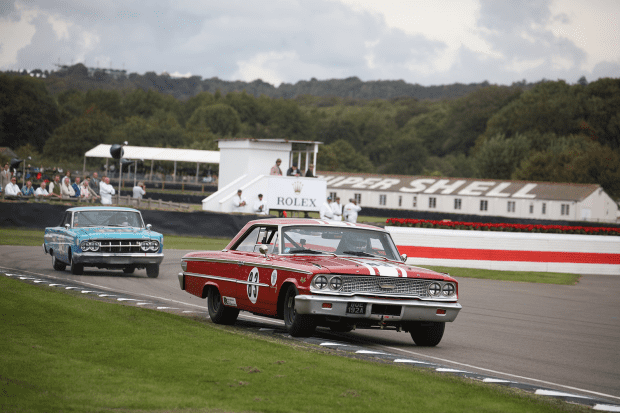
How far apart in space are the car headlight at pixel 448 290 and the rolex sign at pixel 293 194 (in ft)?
91.0

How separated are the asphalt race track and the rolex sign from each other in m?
16.5

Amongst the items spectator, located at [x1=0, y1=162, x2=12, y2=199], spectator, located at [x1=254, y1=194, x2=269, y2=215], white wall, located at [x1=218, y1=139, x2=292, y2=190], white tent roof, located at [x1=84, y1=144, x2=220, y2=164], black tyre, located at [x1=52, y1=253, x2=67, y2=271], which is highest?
white tent roof, located at [x1=84, y1=144, x2=220, y2=164]

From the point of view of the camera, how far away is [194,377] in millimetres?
6633

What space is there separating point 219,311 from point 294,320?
1.70 metres

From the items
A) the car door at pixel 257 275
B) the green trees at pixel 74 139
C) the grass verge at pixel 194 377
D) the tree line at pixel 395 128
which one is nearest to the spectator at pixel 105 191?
the car door at pixel 257 275

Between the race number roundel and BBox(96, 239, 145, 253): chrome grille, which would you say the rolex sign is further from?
the race number roundel

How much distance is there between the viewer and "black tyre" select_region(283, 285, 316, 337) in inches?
370

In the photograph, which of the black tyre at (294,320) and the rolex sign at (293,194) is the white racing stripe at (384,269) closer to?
the black tyre at (294,320)

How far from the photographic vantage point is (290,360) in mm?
7609

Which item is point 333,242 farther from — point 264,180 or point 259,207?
point 264,180

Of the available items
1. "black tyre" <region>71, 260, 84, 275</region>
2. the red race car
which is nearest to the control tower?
"black tyre" <region>71, 260, 84, 275</region>

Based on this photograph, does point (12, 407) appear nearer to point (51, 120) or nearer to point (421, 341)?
point (421, 341)

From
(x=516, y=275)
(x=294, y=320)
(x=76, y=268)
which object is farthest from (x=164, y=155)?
(x=294, y=320)

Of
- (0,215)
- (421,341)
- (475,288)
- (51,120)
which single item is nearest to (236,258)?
(421,341)
